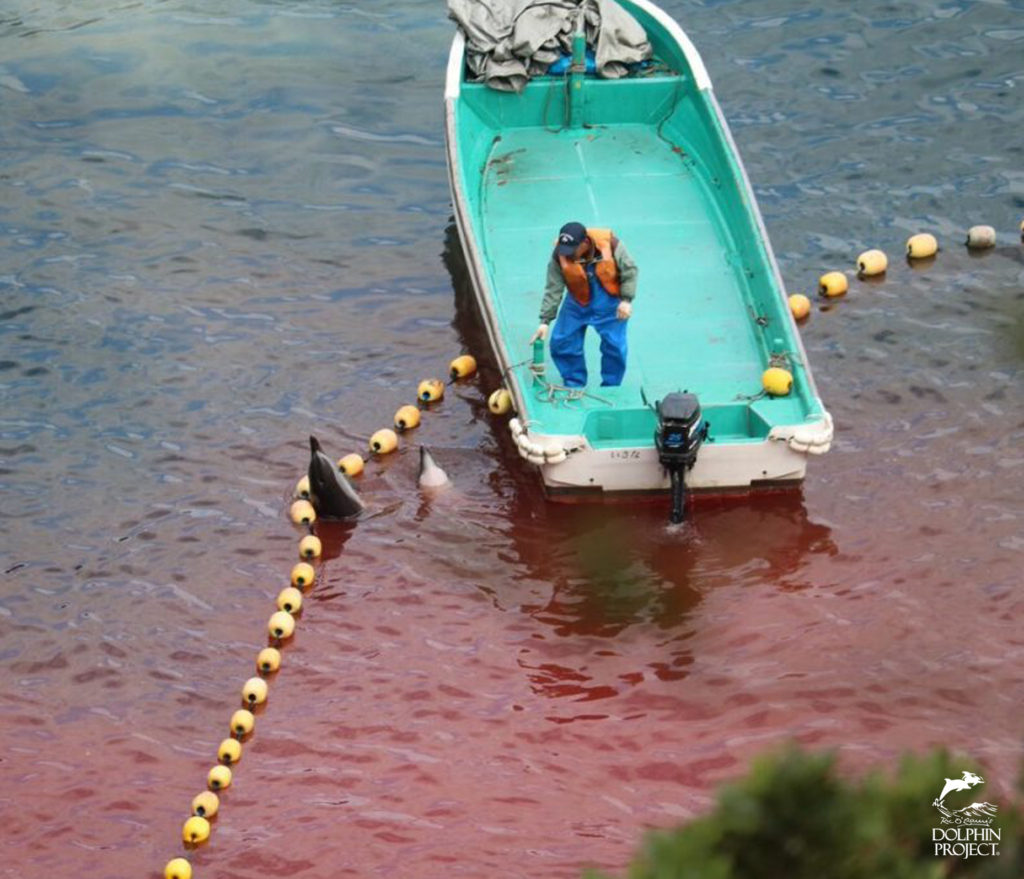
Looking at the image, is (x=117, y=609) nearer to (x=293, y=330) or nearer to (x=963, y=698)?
(x=293, y=330)

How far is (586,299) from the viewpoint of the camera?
1325 centimetres

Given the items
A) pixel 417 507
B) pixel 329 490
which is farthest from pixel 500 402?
pixel 329 490

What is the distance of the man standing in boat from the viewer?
42.6ft

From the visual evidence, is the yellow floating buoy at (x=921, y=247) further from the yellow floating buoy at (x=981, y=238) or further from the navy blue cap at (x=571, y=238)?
the navy blue cap at (x=571, y=238)

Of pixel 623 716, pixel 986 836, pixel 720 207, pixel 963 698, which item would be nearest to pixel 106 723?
pixel 623 716

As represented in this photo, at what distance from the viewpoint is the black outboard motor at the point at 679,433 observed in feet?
39.8

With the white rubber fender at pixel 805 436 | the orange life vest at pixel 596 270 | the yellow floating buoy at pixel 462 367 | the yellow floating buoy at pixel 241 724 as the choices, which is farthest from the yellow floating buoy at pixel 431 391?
the yellow floating buoy at pixel 241 724

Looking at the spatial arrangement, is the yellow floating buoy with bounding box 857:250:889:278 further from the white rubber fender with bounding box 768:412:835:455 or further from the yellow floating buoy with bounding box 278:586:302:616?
the yellow floating buoy with bounding box 278:586:302:616

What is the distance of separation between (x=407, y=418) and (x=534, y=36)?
17.2 ft

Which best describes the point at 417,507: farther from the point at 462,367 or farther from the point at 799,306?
the point at 799,306

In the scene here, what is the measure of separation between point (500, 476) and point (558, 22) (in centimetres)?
624

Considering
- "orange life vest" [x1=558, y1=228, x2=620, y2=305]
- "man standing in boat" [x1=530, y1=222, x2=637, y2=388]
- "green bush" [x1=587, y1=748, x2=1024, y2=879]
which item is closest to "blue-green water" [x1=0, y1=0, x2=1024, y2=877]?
"man standing in boat" [x1=530, y1=222, x2=637, y2=388]

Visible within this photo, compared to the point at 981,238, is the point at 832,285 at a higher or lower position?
lower

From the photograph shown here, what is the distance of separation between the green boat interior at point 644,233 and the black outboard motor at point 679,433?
0.56m
